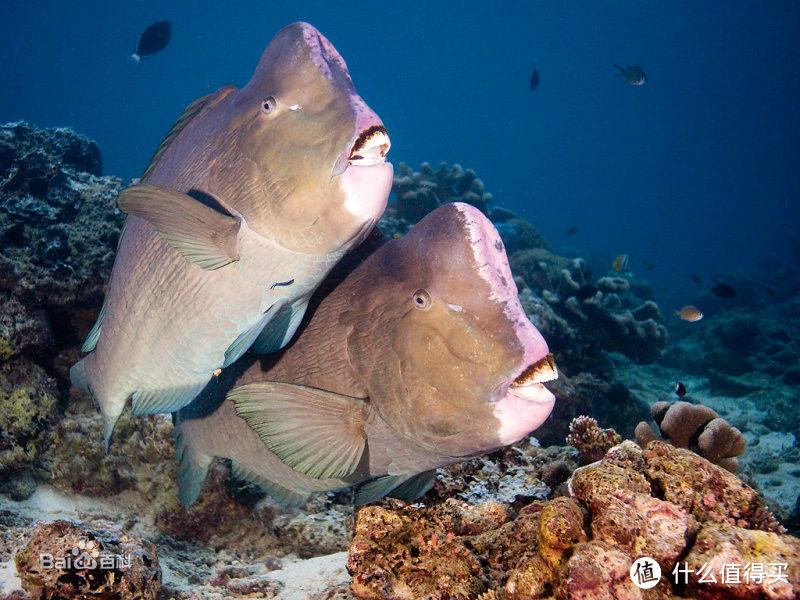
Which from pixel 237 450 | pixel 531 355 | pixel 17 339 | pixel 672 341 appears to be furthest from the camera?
pixel 672 341

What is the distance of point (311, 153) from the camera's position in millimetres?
1648

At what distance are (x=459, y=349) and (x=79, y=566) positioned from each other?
190 cm

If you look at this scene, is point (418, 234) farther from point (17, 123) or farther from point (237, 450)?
point (17, 123)

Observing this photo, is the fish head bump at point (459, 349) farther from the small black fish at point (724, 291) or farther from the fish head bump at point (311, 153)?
the small black fish at point (724, 291)

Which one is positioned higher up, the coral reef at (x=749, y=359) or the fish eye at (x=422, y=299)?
the coral reef at (x=749, y=359)

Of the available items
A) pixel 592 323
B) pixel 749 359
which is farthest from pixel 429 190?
pixel 749 359

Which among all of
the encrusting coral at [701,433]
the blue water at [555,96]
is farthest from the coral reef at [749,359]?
the blue water at [555,96]

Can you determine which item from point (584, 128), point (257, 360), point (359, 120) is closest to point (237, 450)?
point (257, 360)

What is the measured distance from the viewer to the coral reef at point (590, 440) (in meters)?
2.98

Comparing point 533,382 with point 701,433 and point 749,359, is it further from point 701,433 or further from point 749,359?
A: point 749,359

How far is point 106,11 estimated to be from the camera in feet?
325

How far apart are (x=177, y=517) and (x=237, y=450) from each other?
5.42 ft

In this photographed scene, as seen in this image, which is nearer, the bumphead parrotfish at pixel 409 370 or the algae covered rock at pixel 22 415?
the bumphead parrotfish at pixel 409 370

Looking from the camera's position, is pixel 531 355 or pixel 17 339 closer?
pixel 531 355
